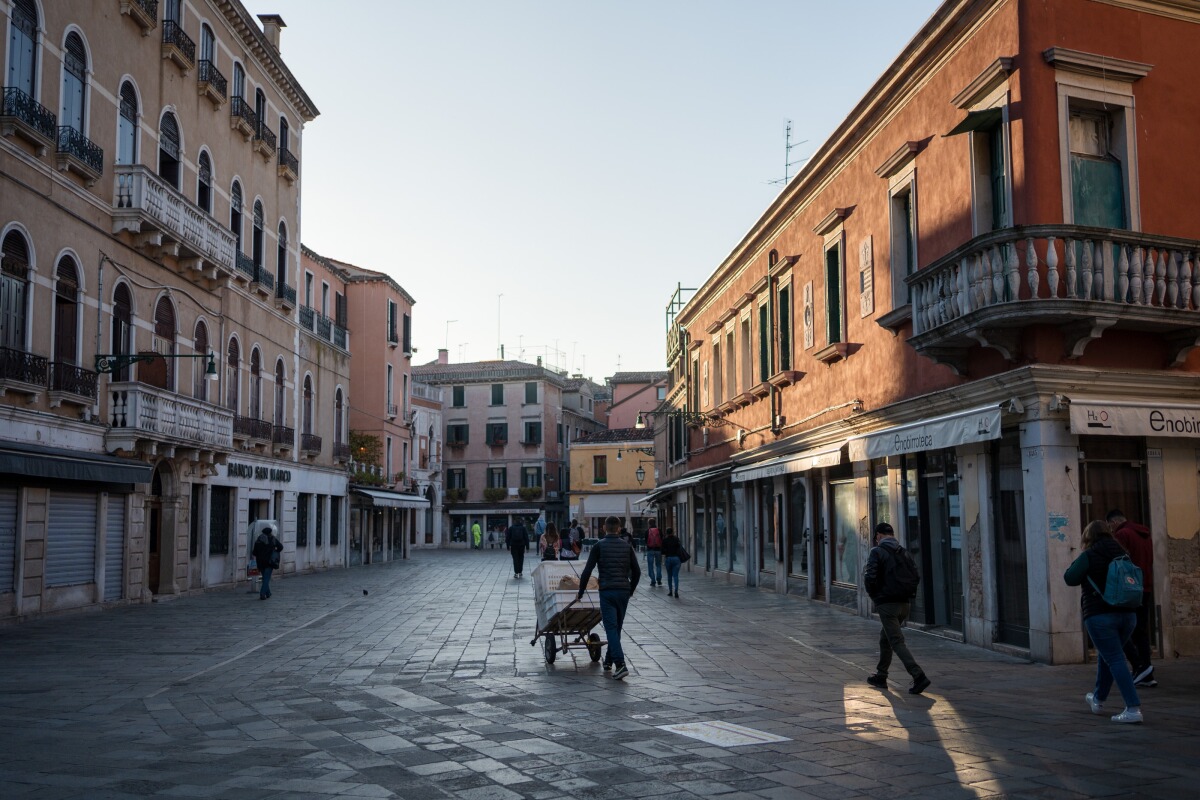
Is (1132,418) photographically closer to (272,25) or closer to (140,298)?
(140,298)

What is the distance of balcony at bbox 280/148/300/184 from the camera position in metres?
31.3

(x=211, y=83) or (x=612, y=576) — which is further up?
(x=211, y=83)

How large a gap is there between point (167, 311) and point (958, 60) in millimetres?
16898

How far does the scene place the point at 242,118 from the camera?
27109mm

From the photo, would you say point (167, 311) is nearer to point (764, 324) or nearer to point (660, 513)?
point (764, 324)

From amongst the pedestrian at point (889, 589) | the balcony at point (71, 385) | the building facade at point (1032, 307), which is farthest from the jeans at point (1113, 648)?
the balcony at point (71, 385)

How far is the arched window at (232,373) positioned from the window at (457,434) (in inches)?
1800

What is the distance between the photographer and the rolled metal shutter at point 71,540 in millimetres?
18016

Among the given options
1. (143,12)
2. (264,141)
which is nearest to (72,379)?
(143,12)

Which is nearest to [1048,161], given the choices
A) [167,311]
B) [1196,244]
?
[1196,244]

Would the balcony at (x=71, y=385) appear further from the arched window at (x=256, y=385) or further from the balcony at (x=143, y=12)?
the arched window at (x=256, y=385)

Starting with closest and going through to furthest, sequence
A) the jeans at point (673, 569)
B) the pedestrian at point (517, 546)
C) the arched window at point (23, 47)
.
A: the arched window at point (23, 47) < the jeans at point (673, 569) < the pedestrian at point (517, 546)

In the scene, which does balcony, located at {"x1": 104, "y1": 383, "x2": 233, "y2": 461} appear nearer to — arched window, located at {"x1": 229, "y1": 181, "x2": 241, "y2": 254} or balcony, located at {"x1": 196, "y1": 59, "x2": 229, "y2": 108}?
arched window, located at {"x1": 229, "y1": 181, "x2": 241, "y2": 254}

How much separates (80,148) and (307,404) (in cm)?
1663
